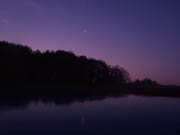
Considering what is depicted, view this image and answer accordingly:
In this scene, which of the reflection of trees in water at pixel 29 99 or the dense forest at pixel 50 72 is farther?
the dense forest at pixel 50 72

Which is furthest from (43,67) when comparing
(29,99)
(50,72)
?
(29,99)

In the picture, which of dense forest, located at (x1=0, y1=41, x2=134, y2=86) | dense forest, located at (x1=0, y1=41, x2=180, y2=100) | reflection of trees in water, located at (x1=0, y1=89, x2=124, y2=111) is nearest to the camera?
reflection of trees in water, located at (x1=0, y1=89, x2=124, y2=111)

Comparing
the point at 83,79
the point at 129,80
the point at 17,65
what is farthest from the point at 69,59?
the point at 129,80

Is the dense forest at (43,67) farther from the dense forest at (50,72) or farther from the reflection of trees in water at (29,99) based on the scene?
the reflection of trees in water at (29,99)

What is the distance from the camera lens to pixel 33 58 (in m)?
58.2

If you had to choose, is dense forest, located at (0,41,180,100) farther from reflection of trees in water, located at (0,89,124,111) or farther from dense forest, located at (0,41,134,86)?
reflection of trees in water, located at (0,89,124,111)

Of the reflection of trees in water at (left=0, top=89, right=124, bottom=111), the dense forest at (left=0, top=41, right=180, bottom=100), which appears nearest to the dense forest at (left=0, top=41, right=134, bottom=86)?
the dense forest at (left=0, top=41, right=180, bottom=100)

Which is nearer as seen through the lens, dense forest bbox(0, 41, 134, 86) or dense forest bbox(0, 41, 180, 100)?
dense forest bbox(0, 41, 180, 100)

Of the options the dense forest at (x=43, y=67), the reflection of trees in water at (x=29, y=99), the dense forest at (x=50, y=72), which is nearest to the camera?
the reflection of trees in water at (x=29, y=99)

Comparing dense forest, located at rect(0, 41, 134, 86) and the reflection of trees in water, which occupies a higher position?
dense forest, located at rect(0, 41, 134, 86)

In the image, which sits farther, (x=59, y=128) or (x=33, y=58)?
(x=33, y=58)

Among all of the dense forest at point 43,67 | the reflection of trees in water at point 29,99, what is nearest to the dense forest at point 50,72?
the dense forest at point 43,67

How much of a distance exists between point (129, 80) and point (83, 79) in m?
46.1

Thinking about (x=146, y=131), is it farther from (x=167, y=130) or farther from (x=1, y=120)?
(x=1, y=120)
